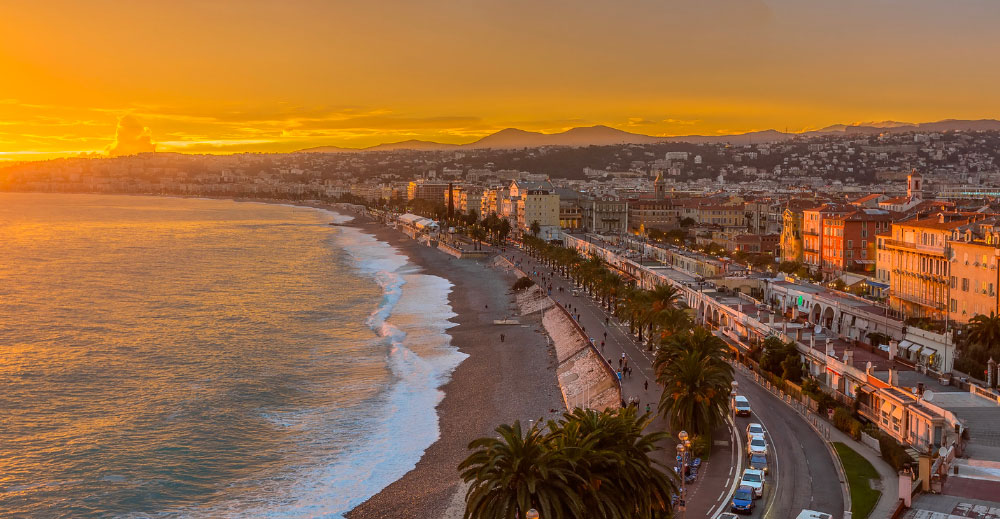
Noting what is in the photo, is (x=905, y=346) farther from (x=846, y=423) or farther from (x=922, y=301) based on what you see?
(x=846, y=423)

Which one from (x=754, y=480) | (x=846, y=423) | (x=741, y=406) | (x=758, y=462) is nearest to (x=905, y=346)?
(x=846, y=423)

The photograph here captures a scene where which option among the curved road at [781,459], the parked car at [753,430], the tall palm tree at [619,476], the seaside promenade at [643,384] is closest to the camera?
the tall palm tree at [619,476]

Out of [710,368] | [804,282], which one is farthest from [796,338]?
[804,282]

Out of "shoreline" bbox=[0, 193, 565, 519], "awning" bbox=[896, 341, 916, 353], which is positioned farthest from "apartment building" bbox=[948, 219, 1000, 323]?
"shoreline" bbox=[0, 193, 565, 519]

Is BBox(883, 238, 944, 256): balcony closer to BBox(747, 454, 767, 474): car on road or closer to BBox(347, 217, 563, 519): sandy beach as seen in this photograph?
BBox(347, 217, 563, 519): sandy beach

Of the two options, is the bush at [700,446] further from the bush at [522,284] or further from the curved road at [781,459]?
the bush at [522,284]

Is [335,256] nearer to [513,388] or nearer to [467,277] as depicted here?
[467,277]

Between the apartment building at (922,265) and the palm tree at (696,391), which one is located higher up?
the apartment building at (922,265)

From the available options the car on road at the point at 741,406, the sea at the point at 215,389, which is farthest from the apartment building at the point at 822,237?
the car on road at the point at 741,406
